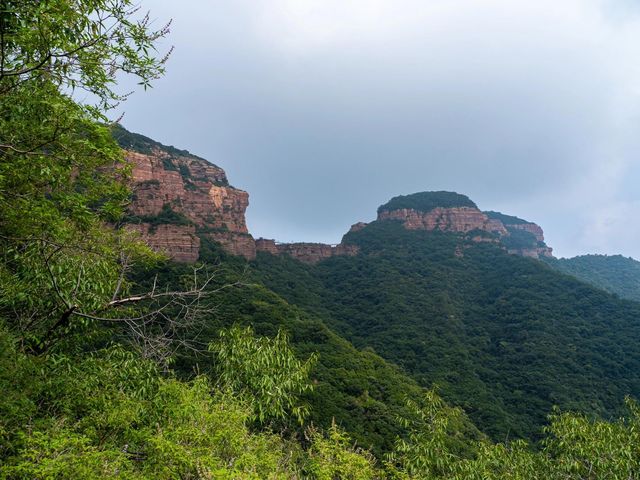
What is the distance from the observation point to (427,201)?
15650 centimetres

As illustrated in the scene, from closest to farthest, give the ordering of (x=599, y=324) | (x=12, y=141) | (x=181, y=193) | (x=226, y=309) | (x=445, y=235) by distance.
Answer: (x=12, y=141) < (x=226, y=309) < (x=599, y=324) < (x=181, y=193) < (x=445, y=235)

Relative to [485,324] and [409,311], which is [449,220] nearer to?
[485,324]

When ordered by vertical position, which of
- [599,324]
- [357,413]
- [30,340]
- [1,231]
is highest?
[599,324]

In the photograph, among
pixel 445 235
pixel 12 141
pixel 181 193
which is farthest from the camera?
pixel 445 235

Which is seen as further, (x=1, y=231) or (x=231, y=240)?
(x=231, y=240)

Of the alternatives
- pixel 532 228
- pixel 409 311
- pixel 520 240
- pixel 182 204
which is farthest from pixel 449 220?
pixel 182 204

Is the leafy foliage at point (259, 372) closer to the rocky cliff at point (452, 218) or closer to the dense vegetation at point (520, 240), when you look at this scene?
the rocky cliff at point (452, 218)

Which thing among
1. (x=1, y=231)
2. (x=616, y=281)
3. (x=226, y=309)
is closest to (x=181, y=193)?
(x=226, y=309)

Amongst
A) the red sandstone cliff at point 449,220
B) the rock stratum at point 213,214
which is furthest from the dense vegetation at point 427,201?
the red sandstone cliff at point 449,220

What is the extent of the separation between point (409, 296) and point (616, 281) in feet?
319

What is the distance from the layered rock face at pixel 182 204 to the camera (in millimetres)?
62719

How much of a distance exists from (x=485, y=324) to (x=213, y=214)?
6630cm

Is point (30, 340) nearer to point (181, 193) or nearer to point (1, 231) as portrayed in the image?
point (1, 231)

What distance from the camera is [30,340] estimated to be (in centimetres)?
729
